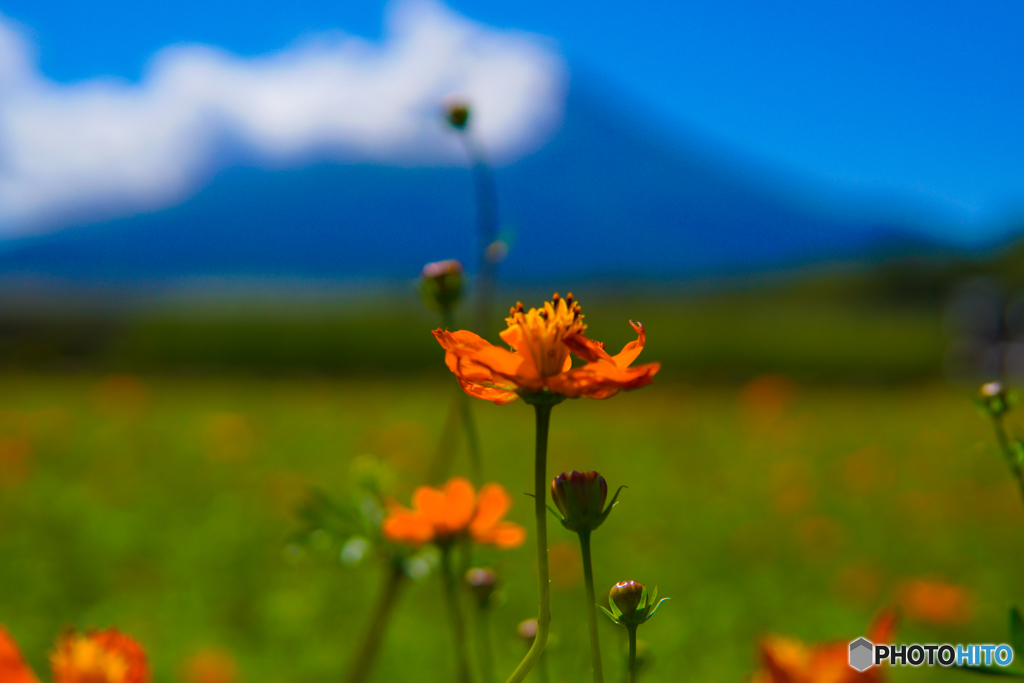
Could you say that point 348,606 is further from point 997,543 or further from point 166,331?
point 166,331

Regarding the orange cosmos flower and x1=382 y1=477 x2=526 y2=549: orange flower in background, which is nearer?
the orange cosmos flower

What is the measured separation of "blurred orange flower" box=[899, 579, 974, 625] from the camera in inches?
49.1

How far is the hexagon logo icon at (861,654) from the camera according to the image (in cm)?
37

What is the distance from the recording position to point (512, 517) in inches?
79.6

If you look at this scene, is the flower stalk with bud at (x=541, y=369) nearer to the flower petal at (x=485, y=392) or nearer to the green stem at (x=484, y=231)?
the flower petal at (x=485, y=392)

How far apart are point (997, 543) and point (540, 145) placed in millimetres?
72481

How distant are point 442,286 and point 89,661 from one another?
306 mm

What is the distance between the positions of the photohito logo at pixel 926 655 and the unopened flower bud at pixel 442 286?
0.32 meters

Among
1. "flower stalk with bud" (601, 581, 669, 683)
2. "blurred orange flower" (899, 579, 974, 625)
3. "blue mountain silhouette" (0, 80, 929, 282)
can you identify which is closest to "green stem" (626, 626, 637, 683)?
"flower stalk with bud" (601, 581, 669, 683)

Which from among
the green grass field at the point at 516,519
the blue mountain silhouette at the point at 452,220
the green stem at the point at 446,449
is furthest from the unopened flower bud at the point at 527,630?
the blue mountain silhouette at the point at 452,220

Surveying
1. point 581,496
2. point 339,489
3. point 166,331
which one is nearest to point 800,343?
point 339,489

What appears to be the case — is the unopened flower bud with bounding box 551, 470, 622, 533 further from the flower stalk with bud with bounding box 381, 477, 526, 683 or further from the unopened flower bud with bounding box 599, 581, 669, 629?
the flower stalk with bud with bounding box 381, 477, 526, 683

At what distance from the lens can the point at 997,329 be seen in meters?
5.63

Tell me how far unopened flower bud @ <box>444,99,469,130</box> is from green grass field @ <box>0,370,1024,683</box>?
30 cm
